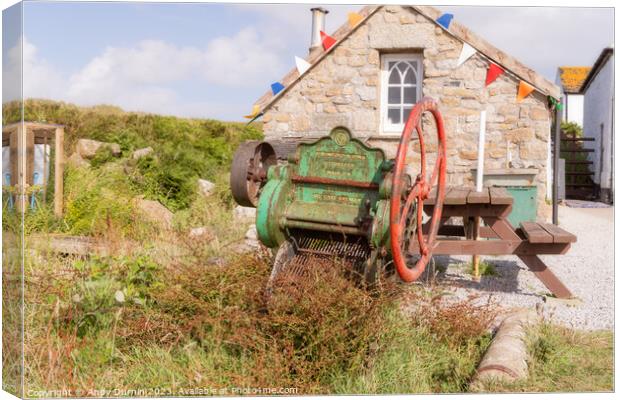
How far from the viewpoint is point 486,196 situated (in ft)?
20.0

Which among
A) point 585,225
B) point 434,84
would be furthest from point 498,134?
point 585,225

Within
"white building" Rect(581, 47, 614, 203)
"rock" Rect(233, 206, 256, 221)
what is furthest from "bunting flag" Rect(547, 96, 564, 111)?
"rock" Rect(233, 206, 256, 221)

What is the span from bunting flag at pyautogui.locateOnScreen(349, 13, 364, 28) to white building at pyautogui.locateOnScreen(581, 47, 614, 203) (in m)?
5.50

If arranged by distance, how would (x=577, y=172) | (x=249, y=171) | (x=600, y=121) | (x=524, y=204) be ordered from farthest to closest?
(x=600, y=121) → (x=577, y=172) → (x=524, y=204) → (x=249, y=171)

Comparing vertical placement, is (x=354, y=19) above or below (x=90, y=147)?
above

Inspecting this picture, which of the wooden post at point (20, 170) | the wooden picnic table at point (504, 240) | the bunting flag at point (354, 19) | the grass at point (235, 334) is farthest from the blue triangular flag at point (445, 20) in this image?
the wooden post at point (20, 170)

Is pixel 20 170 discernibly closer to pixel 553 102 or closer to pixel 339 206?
pixel 339 206

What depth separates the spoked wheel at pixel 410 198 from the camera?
380cm

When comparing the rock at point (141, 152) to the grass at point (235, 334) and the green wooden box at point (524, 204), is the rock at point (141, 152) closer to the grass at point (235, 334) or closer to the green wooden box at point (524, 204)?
the green wooden box at point (524, 204)

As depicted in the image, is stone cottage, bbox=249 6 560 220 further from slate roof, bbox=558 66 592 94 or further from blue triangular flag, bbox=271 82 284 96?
slate roof, bbox=558 66 592 94

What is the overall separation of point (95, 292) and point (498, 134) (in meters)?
5.98

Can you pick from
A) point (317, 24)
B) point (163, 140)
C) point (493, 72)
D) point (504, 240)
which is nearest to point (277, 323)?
point (504, 240)

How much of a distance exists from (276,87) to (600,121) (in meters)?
9.09

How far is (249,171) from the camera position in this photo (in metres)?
5.02
